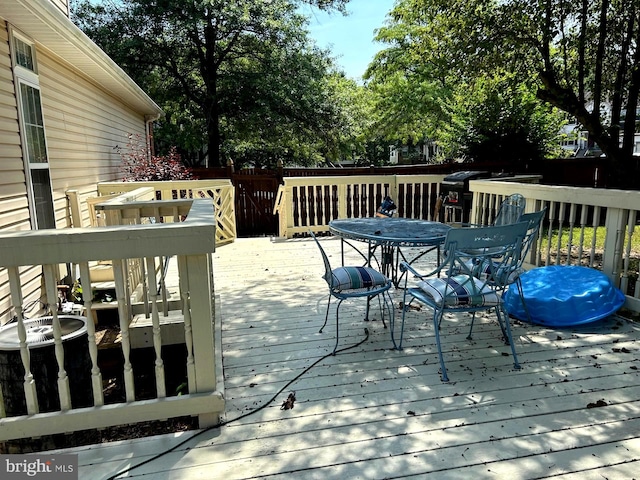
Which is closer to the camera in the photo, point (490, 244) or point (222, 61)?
point (490, 244)

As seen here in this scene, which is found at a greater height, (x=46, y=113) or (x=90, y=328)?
(x=46, y=113)

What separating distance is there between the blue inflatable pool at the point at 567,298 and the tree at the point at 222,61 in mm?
10228

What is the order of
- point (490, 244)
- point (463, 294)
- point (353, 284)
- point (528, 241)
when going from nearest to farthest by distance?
point (490, 244) → point (463, 294) → point (353, 284) → point (528, 241)

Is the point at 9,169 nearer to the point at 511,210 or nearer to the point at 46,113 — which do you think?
the point at 46,113

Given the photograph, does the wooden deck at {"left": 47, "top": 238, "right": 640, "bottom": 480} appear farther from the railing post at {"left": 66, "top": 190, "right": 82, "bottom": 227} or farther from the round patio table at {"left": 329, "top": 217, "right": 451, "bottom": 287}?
the railing post at {"left": 66, "top": 190, "right": 82, "bottom": 227}

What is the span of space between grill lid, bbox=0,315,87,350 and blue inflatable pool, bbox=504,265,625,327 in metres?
3.05

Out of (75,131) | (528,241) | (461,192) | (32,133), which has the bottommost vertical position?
(528,241)

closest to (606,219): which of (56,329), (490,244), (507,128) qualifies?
(490,244)

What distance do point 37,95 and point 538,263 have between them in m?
5.28

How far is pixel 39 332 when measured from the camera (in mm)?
2359

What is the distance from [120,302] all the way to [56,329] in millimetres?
277

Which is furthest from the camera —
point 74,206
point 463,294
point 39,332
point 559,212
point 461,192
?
point 461,192

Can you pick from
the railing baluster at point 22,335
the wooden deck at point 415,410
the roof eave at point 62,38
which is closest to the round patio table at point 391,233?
the wooden deck at point 415,410

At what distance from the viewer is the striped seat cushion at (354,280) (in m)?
2.89
